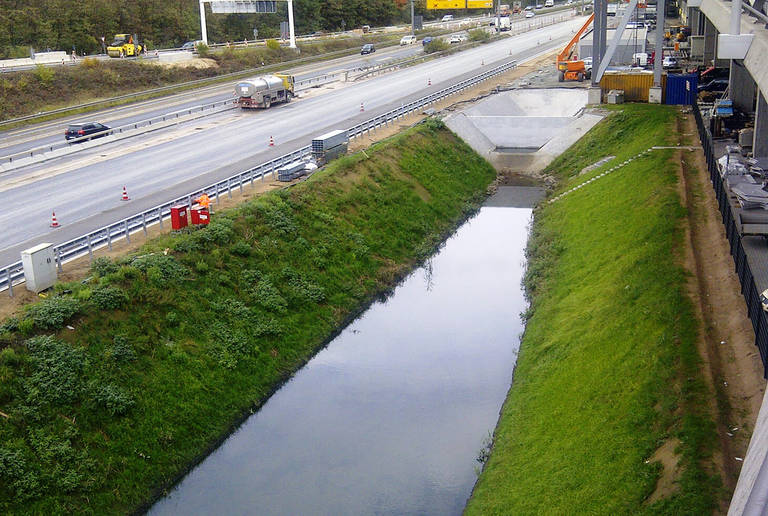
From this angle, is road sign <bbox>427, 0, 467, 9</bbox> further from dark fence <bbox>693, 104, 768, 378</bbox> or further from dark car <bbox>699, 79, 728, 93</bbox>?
dark fence <bbox>693, 104, 768, 378</bbox>

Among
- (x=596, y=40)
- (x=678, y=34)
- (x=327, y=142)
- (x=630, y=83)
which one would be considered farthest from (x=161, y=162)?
(x=678, y=34)

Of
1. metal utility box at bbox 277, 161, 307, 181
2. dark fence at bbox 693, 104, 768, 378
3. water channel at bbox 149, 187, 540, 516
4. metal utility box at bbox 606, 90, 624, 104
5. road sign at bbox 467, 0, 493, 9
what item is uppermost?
road sign at bbox 467, 0, 493, 9

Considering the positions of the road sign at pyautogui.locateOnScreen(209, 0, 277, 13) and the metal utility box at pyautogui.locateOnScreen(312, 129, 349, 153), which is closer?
the metal utility box at pyautogui.locateOnScreen(312, 129, 349, 153)

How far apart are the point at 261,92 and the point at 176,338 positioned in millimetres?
38554

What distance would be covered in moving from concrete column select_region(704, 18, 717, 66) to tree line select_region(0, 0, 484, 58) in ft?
190

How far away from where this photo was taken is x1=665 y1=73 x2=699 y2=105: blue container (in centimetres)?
5450

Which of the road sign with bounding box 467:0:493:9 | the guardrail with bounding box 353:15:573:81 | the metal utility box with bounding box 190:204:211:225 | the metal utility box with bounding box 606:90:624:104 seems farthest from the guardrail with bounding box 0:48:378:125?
the metal utility box with bounding box 606:90:624:104

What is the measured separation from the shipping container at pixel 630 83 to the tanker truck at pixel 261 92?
24.5 metres

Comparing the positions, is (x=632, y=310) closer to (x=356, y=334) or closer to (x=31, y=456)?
(x=356, y=334)

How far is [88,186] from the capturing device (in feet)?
127

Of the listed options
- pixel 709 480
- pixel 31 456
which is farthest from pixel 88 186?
pixel 709 480

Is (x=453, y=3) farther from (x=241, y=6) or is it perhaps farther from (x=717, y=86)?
(x=717, y=86)

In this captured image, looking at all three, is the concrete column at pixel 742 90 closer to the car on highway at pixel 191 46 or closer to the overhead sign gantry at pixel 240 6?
the overhead sign gantry at pixel 240 6

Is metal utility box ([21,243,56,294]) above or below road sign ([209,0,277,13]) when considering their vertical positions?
below
